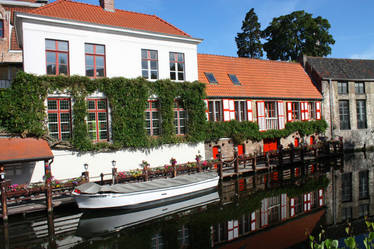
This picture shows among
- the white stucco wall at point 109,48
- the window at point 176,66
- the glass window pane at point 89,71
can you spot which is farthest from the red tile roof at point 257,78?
the glass window pane at point 89,71

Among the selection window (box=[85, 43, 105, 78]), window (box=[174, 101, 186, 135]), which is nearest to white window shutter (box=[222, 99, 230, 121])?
window (box=[174, 101, 186, 135])

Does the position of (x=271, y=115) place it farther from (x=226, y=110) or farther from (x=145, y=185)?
(x=145, y=185)

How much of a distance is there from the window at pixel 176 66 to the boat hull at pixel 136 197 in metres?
6.64

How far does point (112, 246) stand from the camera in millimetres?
8594

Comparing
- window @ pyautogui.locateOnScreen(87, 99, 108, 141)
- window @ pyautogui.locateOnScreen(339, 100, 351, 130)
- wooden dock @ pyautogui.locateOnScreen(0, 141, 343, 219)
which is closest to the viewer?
wooden dock @ pyautogui.locateOnScreen(0, 141, 343, 219)

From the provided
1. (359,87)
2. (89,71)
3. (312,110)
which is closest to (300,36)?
(359,87)

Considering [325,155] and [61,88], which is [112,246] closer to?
[61,88]

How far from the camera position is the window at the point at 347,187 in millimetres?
12802

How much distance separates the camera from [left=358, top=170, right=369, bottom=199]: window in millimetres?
12995

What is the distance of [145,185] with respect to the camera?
41.4ft

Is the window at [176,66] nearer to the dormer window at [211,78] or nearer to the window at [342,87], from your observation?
the dormer window at [211,78]

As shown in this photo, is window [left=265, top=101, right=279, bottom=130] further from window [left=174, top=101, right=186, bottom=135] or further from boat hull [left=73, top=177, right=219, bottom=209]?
boat hull [left=73, top=177, right=219, bottom=209]

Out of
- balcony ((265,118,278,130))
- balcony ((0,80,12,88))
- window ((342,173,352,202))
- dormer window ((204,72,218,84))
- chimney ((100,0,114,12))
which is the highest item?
chimney ((100,0,114,12))

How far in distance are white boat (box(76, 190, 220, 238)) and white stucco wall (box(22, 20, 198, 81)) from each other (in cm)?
692
